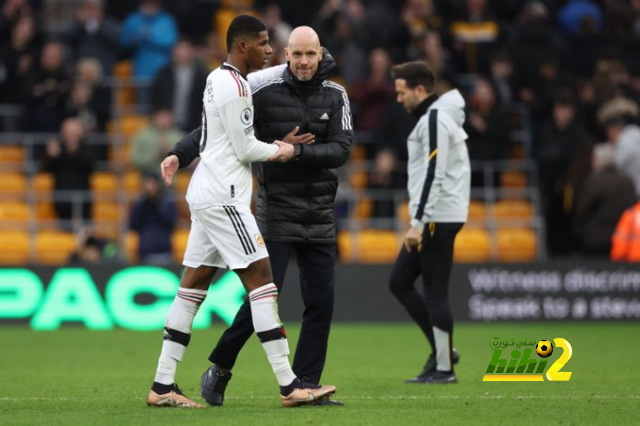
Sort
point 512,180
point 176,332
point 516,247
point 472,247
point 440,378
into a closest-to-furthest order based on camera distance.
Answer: point 176,332 → point 440,378 → point 472,247 → point 516,247 → point 512,180

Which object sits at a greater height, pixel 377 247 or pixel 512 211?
pixel 512 211

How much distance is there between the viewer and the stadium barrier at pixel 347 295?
15812 mm

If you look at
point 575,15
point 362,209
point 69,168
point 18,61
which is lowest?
point 362,209

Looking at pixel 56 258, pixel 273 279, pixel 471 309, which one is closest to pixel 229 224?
pixel 273 279

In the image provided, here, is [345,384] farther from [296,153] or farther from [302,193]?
[296,153]

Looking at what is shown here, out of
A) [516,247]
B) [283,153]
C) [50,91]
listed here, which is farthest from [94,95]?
[283,153]

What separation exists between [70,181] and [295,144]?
9871 mm

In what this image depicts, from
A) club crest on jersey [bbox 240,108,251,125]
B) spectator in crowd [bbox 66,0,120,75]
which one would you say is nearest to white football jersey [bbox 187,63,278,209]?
club crest on jersey [bbox 240,108,251,125]

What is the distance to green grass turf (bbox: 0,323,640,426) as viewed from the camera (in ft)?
24.8

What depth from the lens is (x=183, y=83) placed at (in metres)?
18.1

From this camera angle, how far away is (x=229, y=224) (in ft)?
25.7

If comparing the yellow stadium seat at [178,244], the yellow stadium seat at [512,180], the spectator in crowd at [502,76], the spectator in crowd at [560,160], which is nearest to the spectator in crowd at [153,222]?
the yellow stadium seat at [178,244]

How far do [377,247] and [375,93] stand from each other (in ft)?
8.07

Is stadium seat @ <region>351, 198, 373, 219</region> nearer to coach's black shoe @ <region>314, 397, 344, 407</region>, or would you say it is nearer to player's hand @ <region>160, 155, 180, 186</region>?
coach's black shoe @ <region>314, 397, 344, 407</region>
